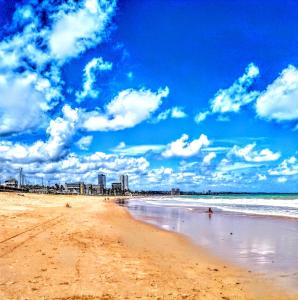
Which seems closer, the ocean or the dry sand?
the dry sand

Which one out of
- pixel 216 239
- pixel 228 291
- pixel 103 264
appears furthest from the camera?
pixel 216 239

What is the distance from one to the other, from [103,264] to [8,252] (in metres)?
3.31

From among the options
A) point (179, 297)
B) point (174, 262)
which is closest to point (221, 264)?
point (174, 262)

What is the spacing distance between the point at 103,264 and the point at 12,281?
2.98 metres

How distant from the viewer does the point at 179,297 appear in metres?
8.18

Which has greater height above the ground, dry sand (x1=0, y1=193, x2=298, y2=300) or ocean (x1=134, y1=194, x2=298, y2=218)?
dry sand (x1=0, y1=193, x2=298, y2=300)

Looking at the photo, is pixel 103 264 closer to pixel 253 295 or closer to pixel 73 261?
pixel 73 261

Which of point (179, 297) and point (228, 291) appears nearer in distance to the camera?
point (179, 297)

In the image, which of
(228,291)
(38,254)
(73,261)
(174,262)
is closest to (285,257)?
(174,262)

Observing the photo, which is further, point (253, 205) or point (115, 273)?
point (253, 205)

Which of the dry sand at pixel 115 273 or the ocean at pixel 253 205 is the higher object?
the dry sand at pixel 115 273

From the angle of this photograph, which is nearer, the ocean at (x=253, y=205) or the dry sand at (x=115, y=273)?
the dry sand at (x=115, y=273)

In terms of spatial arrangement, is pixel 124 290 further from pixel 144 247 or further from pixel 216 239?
pixel 216 239

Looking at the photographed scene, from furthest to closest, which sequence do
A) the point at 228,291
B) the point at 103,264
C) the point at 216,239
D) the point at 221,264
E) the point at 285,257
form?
the point at 216,239
the point at 285,257
the point at 221,264
the point at 103,264
the point at 228,291
